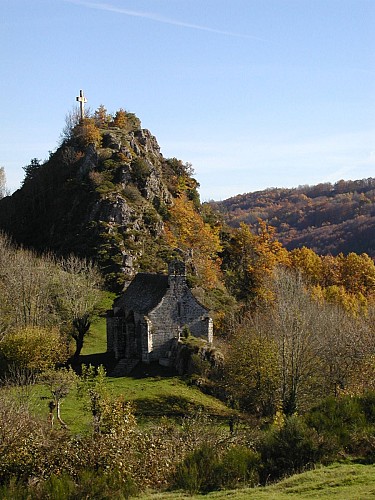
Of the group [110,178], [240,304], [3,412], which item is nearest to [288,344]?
[3,412]

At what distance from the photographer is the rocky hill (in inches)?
2805

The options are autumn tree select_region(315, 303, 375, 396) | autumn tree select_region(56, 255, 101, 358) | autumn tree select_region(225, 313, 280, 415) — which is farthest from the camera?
autumn tree select_region(56, 255, 101, 358)

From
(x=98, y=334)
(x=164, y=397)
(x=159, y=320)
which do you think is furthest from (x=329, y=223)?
(x=164, y=397)

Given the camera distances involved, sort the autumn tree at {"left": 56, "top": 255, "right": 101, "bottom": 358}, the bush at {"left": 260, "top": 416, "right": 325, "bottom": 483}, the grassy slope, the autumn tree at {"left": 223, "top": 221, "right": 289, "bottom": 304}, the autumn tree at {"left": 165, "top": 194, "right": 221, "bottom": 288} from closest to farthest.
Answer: the bush at {"left": 260, "top": 416, "right": 325, "bottom": 483}, the grassy slope, the autumn tree at {"left": 56, "top": 255, "right": 101, "bottom": 358}, the autumn tree at {"left": 165, "top": 194, "right": 221, "bottom": 288}, the autumn tree at {"left": 223, "top": 221, "right": 289, "bottom": 304}

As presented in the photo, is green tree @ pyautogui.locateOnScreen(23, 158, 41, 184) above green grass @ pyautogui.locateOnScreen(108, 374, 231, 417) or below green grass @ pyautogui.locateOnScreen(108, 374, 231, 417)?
above

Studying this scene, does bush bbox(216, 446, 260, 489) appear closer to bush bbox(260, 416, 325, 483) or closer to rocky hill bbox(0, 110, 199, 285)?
bush bbox(260, 416, 325, 483)

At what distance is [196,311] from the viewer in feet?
154

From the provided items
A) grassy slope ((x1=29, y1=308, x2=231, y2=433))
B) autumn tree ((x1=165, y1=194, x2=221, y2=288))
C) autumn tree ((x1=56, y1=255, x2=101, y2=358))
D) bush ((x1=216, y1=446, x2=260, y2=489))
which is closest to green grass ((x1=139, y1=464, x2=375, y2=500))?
bush ((x1=216, y1=446, x2=260, y2=489))

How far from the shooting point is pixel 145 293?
1919 inches

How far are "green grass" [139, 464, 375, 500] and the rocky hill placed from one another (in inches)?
1923

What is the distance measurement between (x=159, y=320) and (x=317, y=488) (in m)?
30.4

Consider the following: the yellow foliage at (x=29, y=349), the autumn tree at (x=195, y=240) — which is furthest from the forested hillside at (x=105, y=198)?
the yellow foliage at (x=29, y=349)

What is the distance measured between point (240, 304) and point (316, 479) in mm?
52539

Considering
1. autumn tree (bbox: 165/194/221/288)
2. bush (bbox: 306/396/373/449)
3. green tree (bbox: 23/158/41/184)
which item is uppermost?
green tree (bbox: 23/158/41/184)
